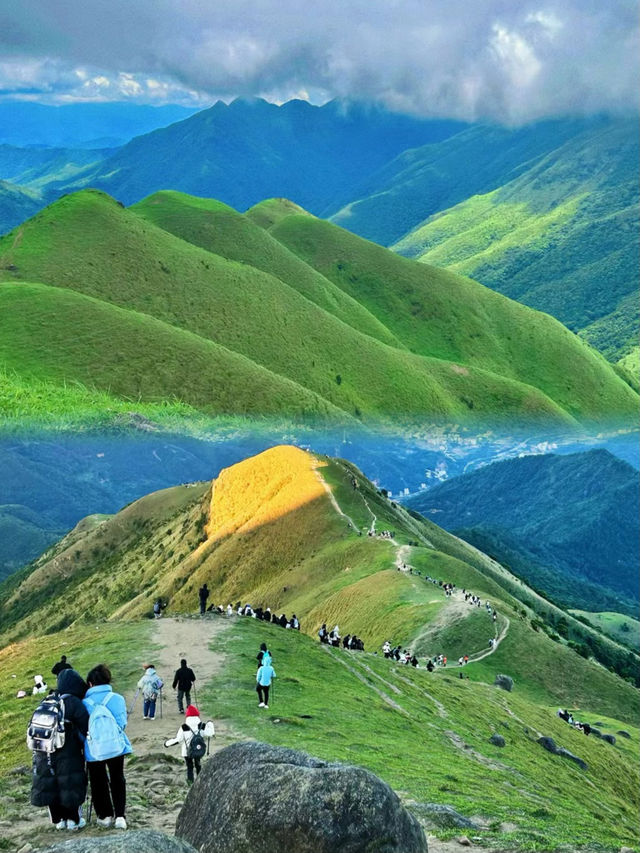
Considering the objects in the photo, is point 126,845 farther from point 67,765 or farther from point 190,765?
point 190,765

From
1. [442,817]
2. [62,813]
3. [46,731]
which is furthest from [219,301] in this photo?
[46,731]

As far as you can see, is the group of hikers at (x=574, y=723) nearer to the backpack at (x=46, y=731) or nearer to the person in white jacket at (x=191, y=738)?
the person in white jacket at (x=191, y=738)

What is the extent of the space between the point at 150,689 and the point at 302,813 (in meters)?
14.3

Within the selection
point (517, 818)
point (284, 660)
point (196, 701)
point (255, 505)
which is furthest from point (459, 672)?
point (255, 505)

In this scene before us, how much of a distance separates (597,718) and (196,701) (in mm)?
44116

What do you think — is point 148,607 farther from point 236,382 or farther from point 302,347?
point 302,347

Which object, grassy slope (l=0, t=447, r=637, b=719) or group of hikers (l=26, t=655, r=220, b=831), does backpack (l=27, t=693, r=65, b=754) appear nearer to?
group of hikers (l=26, t=655, r=220, b=831)

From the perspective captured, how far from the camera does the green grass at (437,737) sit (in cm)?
2175

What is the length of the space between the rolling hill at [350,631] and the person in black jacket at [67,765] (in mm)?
3467

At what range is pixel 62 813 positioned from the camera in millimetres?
14312

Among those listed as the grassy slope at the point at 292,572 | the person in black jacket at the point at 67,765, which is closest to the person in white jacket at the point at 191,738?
the person in black jacket at the point at 67,765

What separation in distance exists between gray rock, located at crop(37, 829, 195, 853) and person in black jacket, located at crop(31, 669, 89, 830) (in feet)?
12.1

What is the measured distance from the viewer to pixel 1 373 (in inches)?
3848

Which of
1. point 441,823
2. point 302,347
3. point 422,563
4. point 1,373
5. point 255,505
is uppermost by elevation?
point 302,347
